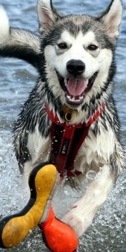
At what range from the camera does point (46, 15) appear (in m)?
5.72

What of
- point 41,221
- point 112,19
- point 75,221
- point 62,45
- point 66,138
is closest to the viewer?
point 41,221

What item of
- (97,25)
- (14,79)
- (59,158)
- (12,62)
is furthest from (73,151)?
(12,62)

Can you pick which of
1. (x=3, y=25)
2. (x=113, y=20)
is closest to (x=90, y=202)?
(x=113, y=20)

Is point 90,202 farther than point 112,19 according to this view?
No

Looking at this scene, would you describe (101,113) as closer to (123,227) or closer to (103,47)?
(103,47)

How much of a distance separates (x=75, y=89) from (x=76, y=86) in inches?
0.9

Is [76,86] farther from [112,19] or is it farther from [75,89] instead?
[112,19]

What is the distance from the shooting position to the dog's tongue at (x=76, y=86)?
5391mm

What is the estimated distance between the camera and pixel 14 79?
9.54 metres

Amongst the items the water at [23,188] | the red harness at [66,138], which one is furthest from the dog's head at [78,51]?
the water at [23,188]

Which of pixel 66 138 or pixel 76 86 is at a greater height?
pixel 76 86

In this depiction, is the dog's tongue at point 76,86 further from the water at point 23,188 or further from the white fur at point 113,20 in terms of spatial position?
the water at point 23,188

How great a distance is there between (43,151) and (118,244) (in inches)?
40.4

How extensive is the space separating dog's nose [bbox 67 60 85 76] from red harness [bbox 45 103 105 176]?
54cm
